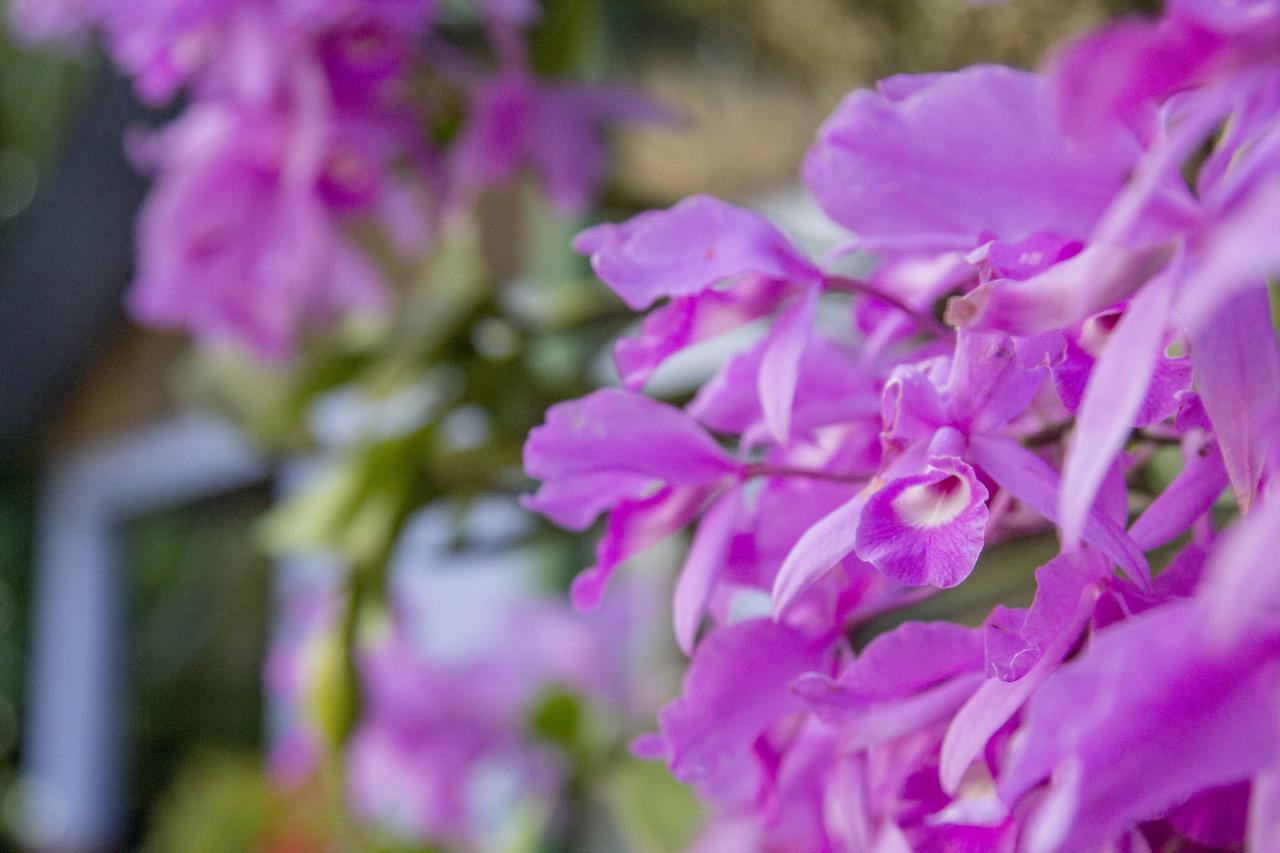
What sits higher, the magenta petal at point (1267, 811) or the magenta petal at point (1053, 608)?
the magenta petal at point (1267, 811)

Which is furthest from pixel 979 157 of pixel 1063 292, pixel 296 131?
pixel 296 131

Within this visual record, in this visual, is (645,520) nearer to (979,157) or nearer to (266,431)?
(979,157)

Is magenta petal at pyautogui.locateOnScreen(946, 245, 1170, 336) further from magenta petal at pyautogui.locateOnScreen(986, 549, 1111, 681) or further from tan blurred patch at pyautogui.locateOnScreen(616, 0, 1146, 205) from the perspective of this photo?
tan blurred patch at pyautogui.locateOnScreen(616, 0, 1146, 205)

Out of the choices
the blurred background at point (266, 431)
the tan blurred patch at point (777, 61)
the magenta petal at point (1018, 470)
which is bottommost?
the blurred background at point (266, 431)

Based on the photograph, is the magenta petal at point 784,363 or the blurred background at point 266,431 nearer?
the magenta petal at point 784,363

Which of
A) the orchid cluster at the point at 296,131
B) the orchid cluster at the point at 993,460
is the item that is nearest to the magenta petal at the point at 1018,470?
the orchid cluster at the point at 993,460

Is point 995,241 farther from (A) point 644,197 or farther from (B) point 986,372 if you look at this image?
(A) point 644,197

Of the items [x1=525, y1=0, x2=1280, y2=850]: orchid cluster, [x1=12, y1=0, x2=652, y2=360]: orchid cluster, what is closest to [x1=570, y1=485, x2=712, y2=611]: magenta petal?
[x1=525, y1=0, x2=1280, y2=850]: orchid cluster

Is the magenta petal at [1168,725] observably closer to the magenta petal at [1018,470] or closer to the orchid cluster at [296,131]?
the magenta petal at [1018,470]
